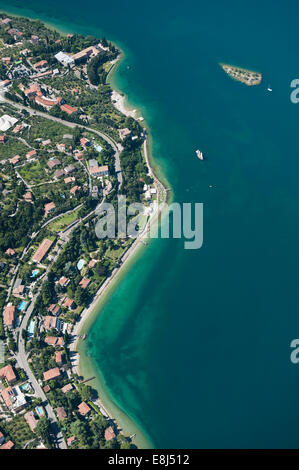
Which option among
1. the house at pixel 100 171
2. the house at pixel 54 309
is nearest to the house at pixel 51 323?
the house at pixel 54 309

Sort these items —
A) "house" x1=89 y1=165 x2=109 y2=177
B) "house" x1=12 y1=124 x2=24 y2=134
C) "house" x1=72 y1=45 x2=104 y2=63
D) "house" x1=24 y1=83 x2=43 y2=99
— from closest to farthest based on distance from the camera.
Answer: "house" x1=89 y1=165 x2=109 y2=177
"house" x1=12 y1=124 x2=24 y2=134
"house" x1=24 y1=83 x2=43 y2=99
"house" x1=72 y1=45 x2=104 y2=63

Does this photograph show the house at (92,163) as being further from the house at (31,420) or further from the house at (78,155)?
the house at (31,420)

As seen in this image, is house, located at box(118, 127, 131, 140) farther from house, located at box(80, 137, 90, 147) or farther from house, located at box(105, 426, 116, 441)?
house, located at box(105, 426, 116, 441)

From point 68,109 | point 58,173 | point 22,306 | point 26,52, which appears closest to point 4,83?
point 26,52

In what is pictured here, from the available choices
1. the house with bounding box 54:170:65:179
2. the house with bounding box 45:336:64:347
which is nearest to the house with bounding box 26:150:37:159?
the house with bounding box 54:170:65:179

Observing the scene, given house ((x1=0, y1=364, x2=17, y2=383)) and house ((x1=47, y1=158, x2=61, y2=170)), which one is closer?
house ((x1=0, y1=364, x2=17, y2=383))
